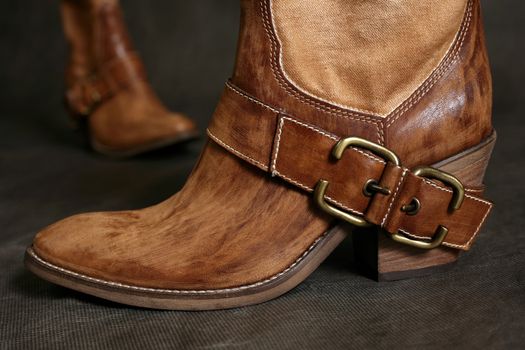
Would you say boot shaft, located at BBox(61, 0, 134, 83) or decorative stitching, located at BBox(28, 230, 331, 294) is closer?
decorative stitching, located at BBox(28, 230, 331, 294)

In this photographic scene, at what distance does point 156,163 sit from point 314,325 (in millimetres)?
1309

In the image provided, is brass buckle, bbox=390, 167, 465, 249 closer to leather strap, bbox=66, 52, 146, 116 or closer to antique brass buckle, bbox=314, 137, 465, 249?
antique brass buckle, bbox=314, 137, 465, 249

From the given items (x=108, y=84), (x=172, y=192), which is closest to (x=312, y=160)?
(x=172, y=192)

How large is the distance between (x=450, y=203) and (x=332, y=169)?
18 centimetres

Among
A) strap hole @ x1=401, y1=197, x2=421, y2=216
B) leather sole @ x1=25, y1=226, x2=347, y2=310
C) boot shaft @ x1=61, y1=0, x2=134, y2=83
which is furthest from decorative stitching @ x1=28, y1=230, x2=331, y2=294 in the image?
boot shaft @ x1=61, y1=0, x2=134, y2=83

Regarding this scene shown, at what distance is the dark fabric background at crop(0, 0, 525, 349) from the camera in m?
1.15

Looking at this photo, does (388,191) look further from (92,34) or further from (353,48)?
(92,34)

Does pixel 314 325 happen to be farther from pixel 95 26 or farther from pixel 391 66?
pixel 95 26

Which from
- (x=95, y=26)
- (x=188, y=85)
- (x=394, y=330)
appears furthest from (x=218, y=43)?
(x=394, y=330)

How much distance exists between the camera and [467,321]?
1.16 metres

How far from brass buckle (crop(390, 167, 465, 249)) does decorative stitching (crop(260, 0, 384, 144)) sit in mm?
76

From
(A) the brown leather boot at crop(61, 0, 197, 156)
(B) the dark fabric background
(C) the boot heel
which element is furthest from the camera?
(A) the brown leather boot at crop(61, 0, 197, 156)

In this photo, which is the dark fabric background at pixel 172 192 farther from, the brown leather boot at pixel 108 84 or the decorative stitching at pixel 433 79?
the decorative stitching at pixel 433 79

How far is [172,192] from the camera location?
1968mm
